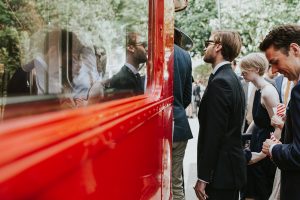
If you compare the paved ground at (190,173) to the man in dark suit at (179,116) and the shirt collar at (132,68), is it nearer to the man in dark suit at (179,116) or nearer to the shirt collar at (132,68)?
the man in dark suit at (179,116)

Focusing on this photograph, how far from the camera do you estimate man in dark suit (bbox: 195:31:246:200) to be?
2.75m

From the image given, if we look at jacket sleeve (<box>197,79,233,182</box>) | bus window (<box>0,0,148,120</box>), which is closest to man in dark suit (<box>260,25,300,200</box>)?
jacket sleeve (<box>197,79,233,182</box>)

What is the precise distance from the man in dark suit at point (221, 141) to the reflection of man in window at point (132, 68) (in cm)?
105

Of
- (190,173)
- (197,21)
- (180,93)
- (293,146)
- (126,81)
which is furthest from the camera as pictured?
(197,21)

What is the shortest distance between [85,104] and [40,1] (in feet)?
0.78

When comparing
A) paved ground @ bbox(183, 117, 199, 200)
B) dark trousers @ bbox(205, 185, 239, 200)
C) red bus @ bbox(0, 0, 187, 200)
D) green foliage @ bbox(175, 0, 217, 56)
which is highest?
green foliage @ bbox(175, 0, 217, 56)

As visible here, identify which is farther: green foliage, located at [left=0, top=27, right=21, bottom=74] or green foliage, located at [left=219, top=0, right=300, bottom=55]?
green foliage, located at [left=219, top=0, right=300, bottom=55]

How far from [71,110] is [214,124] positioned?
197 cm

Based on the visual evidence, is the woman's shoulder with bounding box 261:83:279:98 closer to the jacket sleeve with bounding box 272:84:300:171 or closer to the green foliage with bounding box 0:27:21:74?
the jacket sleeve with bounding box 272:84:300:171

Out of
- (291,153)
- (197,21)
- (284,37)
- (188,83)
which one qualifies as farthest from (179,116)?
(197,21)

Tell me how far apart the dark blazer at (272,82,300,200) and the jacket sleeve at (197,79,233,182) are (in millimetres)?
573

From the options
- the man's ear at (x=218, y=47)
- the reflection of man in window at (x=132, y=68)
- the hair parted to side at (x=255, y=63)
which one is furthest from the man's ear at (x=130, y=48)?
the hair parted to side at (x=255, y=63)

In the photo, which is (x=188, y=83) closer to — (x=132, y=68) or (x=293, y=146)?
(x=293, y=146)

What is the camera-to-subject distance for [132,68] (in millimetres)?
1602
